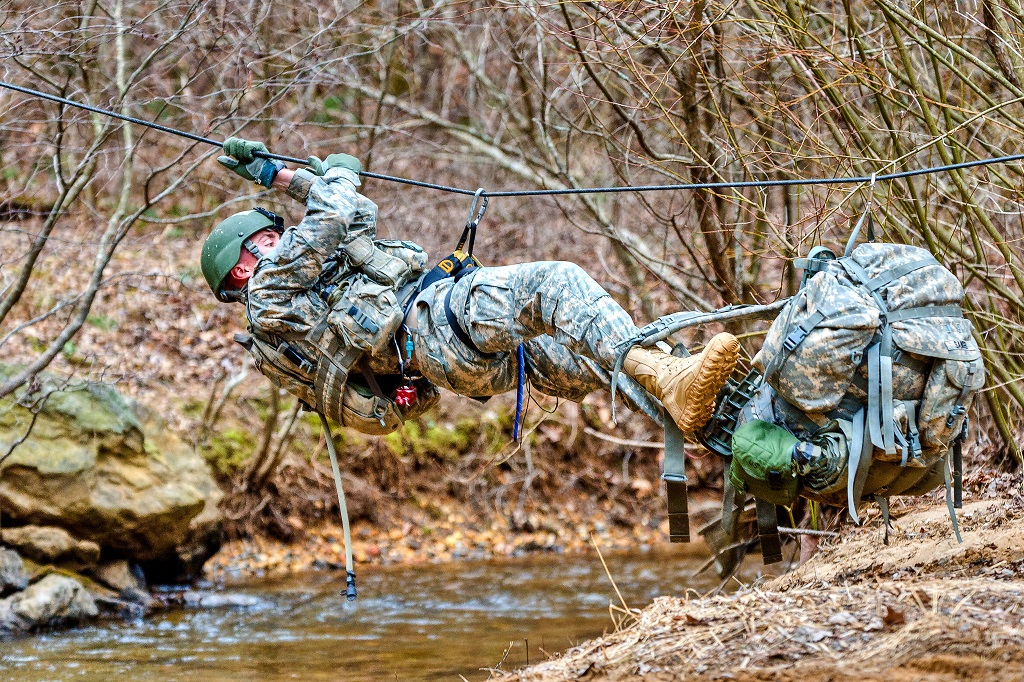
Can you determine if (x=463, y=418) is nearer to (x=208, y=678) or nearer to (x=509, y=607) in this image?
(x=509, y=607)

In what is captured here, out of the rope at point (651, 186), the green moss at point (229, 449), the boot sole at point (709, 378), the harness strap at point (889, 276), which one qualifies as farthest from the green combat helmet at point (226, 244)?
the green moss at point (229, 449)

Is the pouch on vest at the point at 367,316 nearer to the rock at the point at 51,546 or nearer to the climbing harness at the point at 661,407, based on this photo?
the climbing harness at the point at 661,407

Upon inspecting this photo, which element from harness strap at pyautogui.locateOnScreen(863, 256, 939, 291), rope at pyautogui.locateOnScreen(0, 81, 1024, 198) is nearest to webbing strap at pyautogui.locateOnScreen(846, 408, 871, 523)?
harness strap at pyautogui.locateOnScreen(863, 256, 939, 291)

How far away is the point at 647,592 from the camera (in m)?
7.93

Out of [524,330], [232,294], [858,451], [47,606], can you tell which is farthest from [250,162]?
[47,606]

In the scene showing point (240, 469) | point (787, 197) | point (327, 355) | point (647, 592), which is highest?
point (787, 197)

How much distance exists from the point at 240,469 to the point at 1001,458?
6.24 meters

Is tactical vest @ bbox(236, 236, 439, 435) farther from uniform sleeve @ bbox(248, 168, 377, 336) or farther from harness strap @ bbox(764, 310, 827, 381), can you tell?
harness strap @ bbox(764, 310, 827, 381)

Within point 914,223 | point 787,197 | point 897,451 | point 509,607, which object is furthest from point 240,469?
point 897,451

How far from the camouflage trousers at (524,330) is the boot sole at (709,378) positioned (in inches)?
17.5

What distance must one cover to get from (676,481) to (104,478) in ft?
16.8

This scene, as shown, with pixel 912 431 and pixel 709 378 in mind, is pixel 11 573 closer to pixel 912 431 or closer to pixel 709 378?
pixel 709 378

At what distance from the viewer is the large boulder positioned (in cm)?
738

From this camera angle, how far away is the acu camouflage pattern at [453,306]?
14.8 feet
